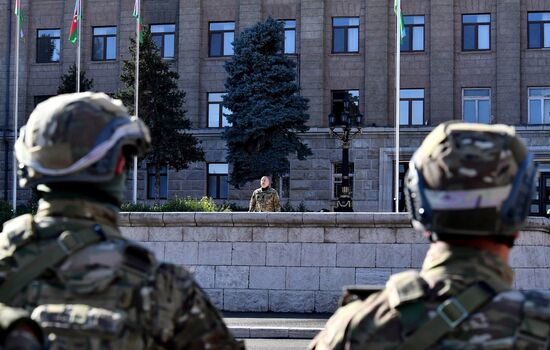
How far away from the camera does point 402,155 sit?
38.6 m

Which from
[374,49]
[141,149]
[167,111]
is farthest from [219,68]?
[141,149]

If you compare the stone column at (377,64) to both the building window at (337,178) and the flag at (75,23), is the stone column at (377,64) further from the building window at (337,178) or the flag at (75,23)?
the flag at (75,23)

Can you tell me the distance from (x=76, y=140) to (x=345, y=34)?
38.0m

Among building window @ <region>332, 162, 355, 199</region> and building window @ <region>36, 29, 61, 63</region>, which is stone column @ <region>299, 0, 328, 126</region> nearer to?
building window @ <region>332, 162, 355, 199</region>

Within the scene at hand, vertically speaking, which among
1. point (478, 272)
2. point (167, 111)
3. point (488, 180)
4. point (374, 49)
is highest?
point (374, 49)

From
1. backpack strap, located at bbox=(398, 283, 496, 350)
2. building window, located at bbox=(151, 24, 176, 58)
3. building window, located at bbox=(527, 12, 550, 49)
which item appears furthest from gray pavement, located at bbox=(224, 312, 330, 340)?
building window, located at bbox=(151, 24, 176, 58)

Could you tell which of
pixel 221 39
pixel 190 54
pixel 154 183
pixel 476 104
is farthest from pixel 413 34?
pixel 154 183

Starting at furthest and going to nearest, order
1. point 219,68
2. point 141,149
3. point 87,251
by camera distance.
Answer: point 219,68 < point 141,149 < point 87,251

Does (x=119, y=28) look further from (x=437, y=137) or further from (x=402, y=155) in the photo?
(x=437, y=137)

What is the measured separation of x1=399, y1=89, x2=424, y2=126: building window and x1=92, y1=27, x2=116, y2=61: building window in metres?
13.1

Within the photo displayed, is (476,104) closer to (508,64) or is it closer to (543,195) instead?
(508,64)

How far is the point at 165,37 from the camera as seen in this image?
42.1 metres

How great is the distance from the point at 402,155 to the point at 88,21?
15.6 meters

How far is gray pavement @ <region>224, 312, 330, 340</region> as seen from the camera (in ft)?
44.5
